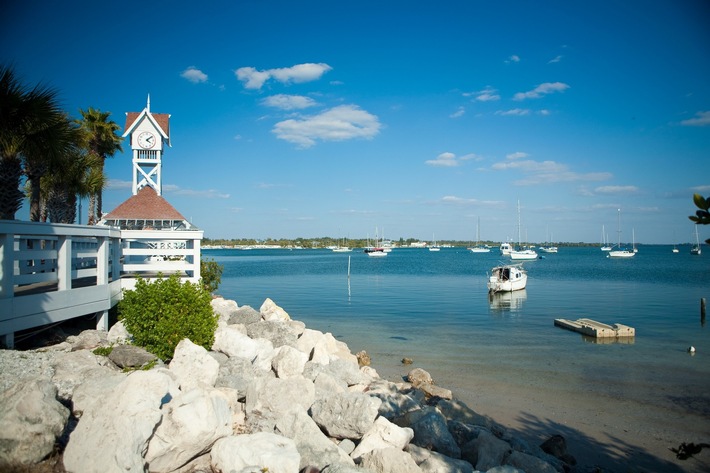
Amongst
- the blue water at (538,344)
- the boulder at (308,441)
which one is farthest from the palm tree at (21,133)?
the blue water at (538,344)

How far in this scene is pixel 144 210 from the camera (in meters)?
15.8

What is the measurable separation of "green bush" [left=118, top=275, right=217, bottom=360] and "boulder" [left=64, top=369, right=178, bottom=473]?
3761mm

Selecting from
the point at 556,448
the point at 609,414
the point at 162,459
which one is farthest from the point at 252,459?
the point at 609,414

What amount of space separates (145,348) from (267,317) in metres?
8.09

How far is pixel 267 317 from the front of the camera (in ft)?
56.9

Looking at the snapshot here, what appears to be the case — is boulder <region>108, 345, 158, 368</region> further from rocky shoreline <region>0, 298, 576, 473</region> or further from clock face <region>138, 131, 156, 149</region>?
clock face <region>138, 131, 156, 149</region>

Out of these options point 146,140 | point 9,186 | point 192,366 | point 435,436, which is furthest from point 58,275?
point 146,140

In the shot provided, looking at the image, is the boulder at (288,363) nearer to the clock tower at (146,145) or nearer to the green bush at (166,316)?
the green bush at (166,316)

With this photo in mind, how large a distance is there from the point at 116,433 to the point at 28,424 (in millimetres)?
961

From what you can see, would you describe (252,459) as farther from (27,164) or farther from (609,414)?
(27,164)

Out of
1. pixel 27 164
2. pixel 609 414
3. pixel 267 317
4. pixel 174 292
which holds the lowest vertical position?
pixel 609 414

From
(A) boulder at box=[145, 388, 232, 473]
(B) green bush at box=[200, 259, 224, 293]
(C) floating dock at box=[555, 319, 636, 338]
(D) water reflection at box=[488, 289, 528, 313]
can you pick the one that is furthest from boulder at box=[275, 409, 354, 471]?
(D) water reflection at box=[488, 289, 528, 313]

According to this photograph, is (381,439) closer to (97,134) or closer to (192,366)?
(192,366)

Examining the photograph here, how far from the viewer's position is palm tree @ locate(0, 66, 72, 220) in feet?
34.1
